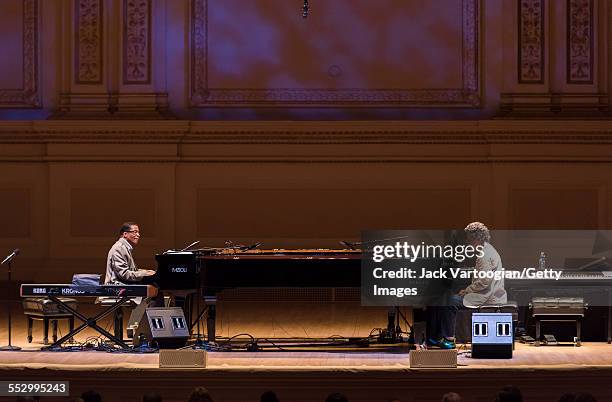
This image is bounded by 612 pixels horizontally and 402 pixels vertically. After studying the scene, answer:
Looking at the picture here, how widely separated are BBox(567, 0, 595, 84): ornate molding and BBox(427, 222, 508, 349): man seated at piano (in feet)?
17.1

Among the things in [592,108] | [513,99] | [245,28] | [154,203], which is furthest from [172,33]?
[592,108]

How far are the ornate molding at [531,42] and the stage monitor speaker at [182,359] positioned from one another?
6.96 metres

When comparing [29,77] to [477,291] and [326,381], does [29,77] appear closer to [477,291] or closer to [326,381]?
[477,291]

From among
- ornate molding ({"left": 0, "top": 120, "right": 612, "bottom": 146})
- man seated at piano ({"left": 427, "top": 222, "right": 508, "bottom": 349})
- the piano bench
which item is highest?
ornate molding ({"left": 0, "top": 120, "right": 612, "bottom": 146})

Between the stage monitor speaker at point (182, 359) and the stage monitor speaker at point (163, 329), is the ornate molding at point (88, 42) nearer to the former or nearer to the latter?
the stage monitor speaker at point (163, 329)

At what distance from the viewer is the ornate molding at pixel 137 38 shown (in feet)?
45.1

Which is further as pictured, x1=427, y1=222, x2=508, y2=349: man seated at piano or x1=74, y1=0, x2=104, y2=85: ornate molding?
x1=74, y1=0, x2=104, y2=85: ornate molding

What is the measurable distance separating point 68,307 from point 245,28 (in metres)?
5.71

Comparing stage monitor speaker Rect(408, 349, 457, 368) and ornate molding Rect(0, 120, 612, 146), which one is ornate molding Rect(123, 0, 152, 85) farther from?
stage monitor speaker Rect(408, 349, 457, 368)

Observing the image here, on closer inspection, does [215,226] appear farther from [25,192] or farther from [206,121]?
[25,192]

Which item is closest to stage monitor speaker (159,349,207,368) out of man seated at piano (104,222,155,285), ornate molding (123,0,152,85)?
man seated at piano (104,222,155,285)

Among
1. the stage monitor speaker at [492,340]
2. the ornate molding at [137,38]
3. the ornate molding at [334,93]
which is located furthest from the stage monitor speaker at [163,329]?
the ornate molding at [137,38]

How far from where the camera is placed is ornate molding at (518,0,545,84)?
44.8ft

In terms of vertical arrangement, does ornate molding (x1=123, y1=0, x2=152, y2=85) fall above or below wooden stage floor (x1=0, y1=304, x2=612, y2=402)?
above
